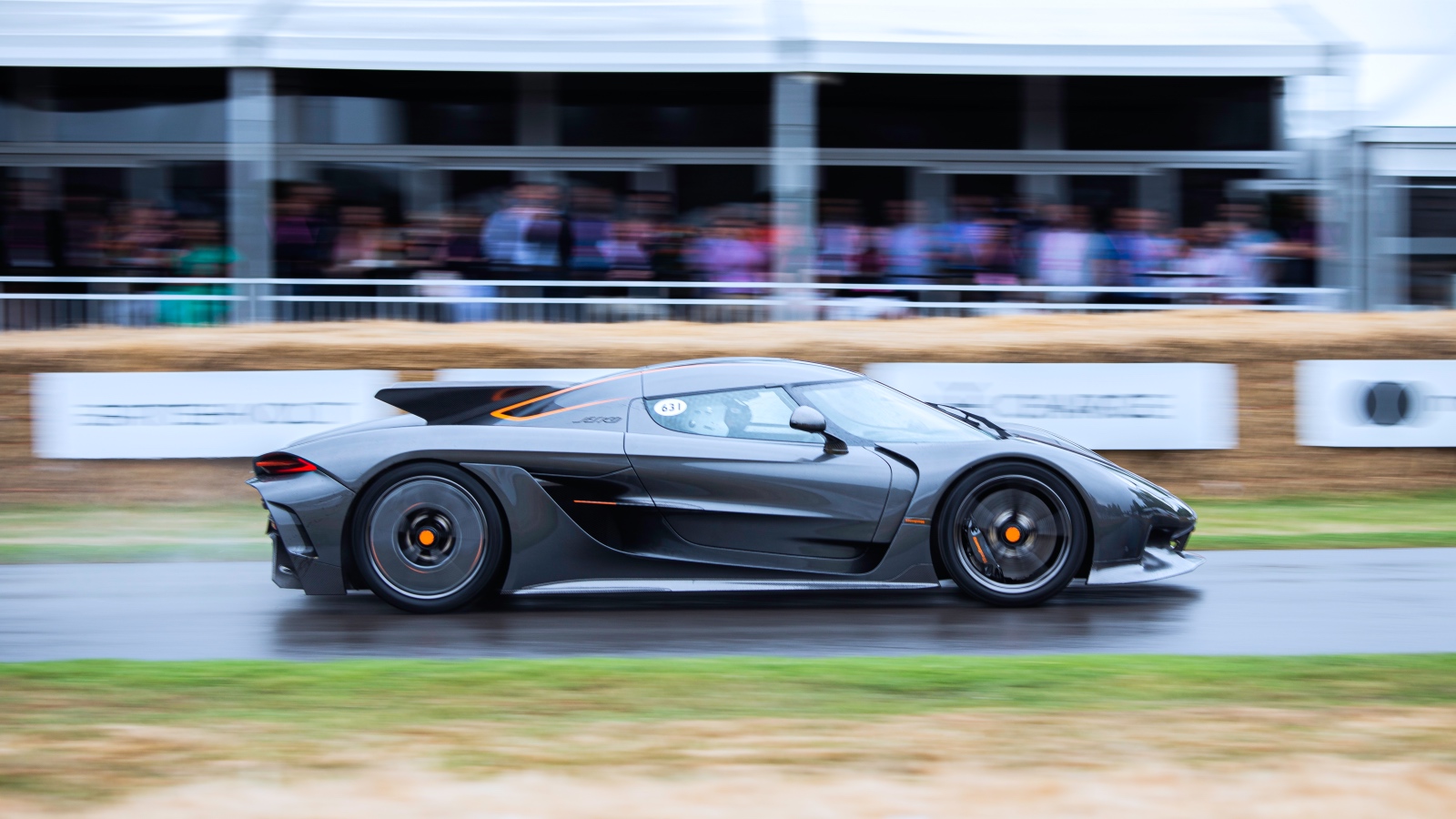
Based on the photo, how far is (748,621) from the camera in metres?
5.21

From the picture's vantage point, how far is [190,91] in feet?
47.8

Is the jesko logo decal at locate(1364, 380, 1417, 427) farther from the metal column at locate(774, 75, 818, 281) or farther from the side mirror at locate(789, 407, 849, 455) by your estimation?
the side mirror at locate(789, 407, 849, 455)

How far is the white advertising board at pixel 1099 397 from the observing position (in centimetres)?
844

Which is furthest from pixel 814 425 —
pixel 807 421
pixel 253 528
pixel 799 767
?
pixel 253 528

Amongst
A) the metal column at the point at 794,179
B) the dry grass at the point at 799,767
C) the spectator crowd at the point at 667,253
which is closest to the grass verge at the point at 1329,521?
the spectator crowd at the point at 667,253

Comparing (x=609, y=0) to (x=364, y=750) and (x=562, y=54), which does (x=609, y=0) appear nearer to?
(x=562, y=54)

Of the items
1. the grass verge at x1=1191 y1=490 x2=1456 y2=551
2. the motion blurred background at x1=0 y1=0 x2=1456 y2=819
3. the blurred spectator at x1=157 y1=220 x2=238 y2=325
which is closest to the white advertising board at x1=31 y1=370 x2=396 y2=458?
the motion blurred background at x1=0 y1=0 x2=1456 y2=819

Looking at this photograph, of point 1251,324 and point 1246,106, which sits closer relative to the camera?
point 1251,324

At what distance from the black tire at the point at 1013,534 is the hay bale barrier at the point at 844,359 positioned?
11.0ft

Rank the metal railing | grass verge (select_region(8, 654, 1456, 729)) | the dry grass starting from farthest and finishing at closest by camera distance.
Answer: the metal railing
grass verge (select_region(8, 654, 1456, 729))
the dry grass

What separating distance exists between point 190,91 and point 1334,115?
40.4 ft

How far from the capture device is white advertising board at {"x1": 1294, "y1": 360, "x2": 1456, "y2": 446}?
8.52 m

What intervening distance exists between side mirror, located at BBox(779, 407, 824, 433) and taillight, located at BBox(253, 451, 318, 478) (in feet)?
6.63

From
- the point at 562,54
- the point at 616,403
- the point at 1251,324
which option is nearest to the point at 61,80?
the point at 562,54
